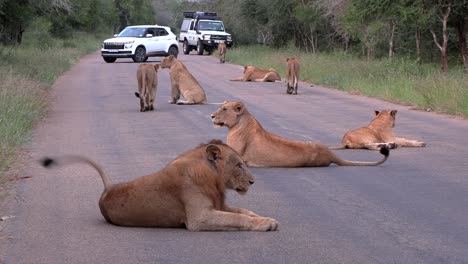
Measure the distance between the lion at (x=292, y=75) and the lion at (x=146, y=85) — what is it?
601 centimetres

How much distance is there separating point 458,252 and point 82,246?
2941 mm

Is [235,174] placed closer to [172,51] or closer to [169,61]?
[169,61]

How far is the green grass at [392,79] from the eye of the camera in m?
20.8

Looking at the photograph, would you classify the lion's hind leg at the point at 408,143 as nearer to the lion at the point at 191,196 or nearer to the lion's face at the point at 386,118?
the lion's face at the point at 386,118

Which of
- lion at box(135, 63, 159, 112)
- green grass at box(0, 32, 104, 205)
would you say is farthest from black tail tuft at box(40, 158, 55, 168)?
lion at box(135, 63, 159, 112)

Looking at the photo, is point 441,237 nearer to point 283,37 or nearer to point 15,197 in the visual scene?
point 15,197

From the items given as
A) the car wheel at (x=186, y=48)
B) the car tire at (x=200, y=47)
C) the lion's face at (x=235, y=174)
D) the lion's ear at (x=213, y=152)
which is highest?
the lion's ear at (x=213, y=152)

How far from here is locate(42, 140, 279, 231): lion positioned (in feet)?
24.6

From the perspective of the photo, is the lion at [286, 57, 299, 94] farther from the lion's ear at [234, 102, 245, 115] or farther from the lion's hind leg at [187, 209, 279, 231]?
the lion's hind leg at [187, 209, 279, 231]

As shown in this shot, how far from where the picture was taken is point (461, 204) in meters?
9.17

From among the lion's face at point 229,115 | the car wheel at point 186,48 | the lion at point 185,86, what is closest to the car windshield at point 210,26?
the car wheel at point 186,48

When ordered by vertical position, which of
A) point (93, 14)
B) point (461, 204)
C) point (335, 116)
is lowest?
point (93, 14)

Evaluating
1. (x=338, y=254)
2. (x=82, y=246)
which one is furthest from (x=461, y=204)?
(x=82, y=246)

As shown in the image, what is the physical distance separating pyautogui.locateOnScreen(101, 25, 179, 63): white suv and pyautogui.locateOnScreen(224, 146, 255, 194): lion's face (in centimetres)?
3768
